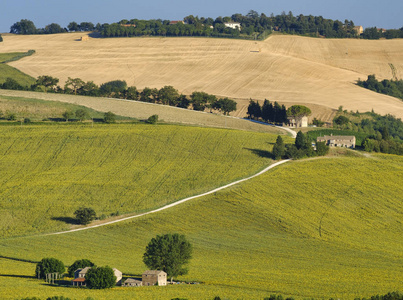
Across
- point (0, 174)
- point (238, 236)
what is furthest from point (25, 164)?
point (238, 236)

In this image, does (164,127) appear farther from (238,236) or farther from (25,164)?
(238,236)

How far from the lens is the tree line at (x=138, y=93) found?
163375 millimetres

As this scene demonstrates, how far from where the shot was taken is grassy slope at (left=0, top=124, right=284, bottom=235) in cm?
10500

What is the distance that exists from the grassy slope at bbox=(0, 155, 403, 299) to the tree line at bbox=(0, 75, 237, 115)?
44721 mm

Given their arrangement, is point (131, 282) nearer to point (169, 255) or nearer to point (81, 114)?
point (169, 255)

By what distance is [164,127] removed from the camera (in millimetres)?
139875

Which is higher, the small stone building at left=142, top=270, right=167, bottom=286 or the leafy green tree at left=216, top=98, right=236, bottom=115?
the leafy green tree at left=216, top=98, right=236, bottom=115

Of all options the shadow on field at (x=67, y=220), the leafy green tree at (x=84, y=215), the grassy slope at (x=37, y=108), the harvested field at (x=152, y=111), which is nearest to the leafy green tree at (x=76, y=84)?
the harvested field at (x=152, y=111)

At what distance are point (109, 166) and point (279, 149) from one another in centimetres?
2495

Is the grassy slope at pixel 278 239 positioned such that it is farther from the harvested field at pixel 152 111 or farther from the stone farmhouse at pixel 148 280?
the harvested field at pixel 152 111

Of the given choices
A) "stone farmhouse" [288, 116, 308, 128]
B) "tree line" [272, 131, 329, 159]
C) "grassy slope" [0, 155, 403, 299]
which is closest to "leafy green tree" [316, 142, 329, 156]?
"tree line" [272, 131, 329, 159]

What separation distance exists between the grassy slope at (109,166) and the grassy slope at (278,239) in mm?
5938

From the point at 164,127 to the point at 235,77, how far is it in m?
57.4

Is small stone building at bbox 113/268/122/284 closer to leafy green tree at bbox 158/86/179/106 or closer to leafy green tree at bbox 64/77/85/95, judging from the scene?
leafy green tree at bbox 158/86/179/106
